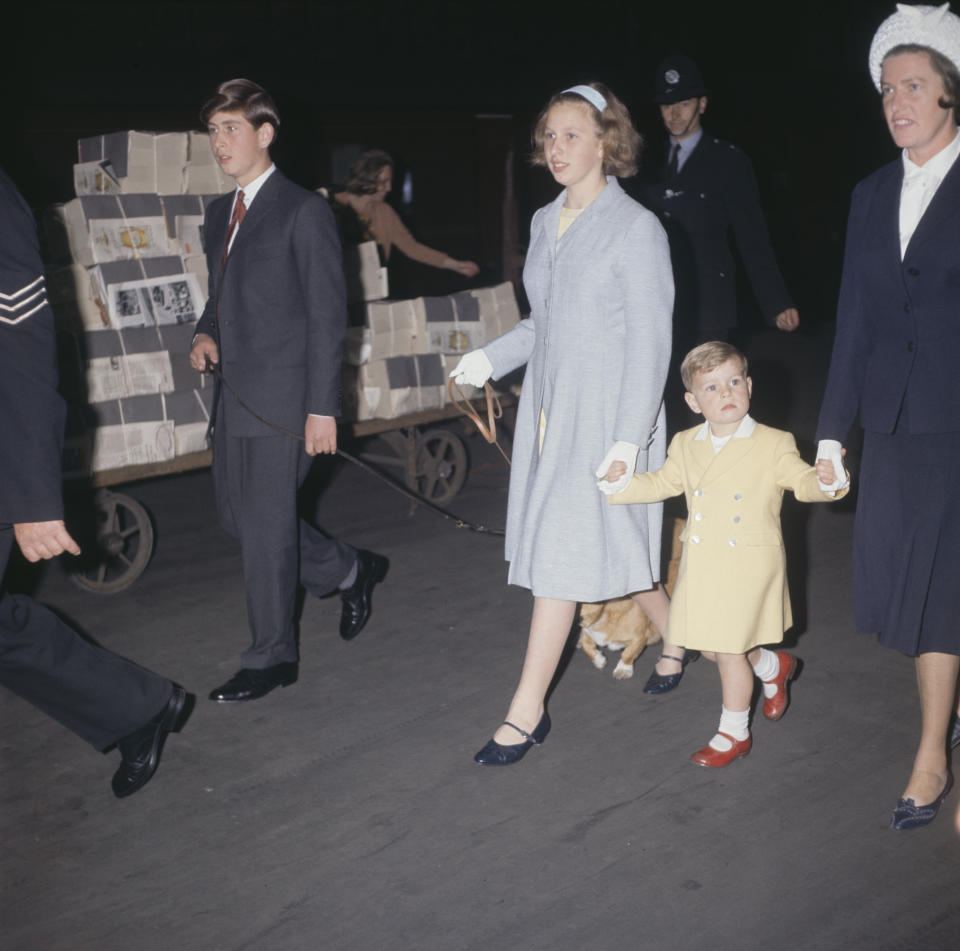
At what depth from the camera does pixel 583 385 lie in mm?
3766

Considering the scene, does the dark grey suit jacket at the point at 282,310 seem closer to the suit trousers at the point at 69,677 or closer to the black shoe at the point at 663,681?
the suit trousers at the point at 69,677

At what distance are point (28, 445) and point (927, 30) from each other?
9.02 ft

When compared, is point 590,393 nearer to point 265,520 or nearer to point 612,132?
point 612,132

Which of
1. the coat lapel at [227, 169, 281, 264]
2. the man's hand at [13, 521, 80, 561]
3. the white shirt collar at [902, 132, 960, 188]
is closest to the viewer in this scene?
the man's hand at [13, 521, 80, 561]

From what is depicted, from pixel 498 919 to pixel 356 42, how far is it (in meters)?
12.1

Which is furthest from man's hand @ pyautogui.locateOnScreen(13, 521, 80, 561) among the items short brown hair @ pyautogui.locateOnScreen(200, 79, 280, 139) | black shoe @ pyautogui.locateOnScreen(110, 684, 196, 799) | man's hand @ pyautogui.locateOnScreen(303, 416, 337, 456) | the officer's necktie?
the officer's necktie

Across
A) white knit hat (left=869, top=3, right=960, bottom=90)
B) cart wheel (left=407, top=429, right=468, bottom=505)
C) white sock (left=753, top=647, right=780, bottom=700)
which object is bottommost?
cart wheel (left=407, top=429, right=468, bottom=505)

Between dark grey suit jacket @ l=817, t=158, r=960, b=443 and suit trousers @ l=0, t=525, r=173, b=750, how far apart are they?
2.31m

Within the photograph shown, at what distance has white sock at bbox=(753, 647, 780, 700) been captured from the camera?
4.15 meters

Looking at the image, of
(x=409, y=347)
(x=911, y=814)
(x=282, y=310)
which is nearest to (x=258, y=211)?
(x=282, y=310)

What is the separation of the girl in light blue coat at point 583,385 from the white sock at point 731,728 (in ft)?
1.74

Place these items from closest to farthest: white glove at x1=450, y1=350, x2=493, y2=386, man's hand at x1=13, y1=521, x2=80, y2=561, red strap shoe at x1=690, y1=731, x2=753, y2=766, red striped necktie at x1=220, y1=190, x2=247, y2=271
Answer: man's hand at x1=13, y1=521, x2=80, y2=561, red strap shoe at x1=690, y1=731, x2=753, y2=766, white glove at x1=450, y1=350, x2=493, y2=386, red striped necktie at x1=220, y1=190, x2=247, y2=271

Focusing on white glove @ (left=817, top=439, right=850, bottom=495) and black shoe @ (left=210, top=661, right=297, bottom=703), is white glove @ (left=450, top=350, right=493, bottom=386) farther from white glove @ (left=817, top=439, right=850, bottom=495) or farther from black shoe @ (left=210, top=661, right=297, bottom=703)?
black shoe @ (left=210, top=661, right=297, bottom=703)

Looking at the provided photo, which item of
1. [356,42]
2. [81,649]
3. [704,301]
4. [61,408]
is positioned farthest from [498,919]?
[356,42]
